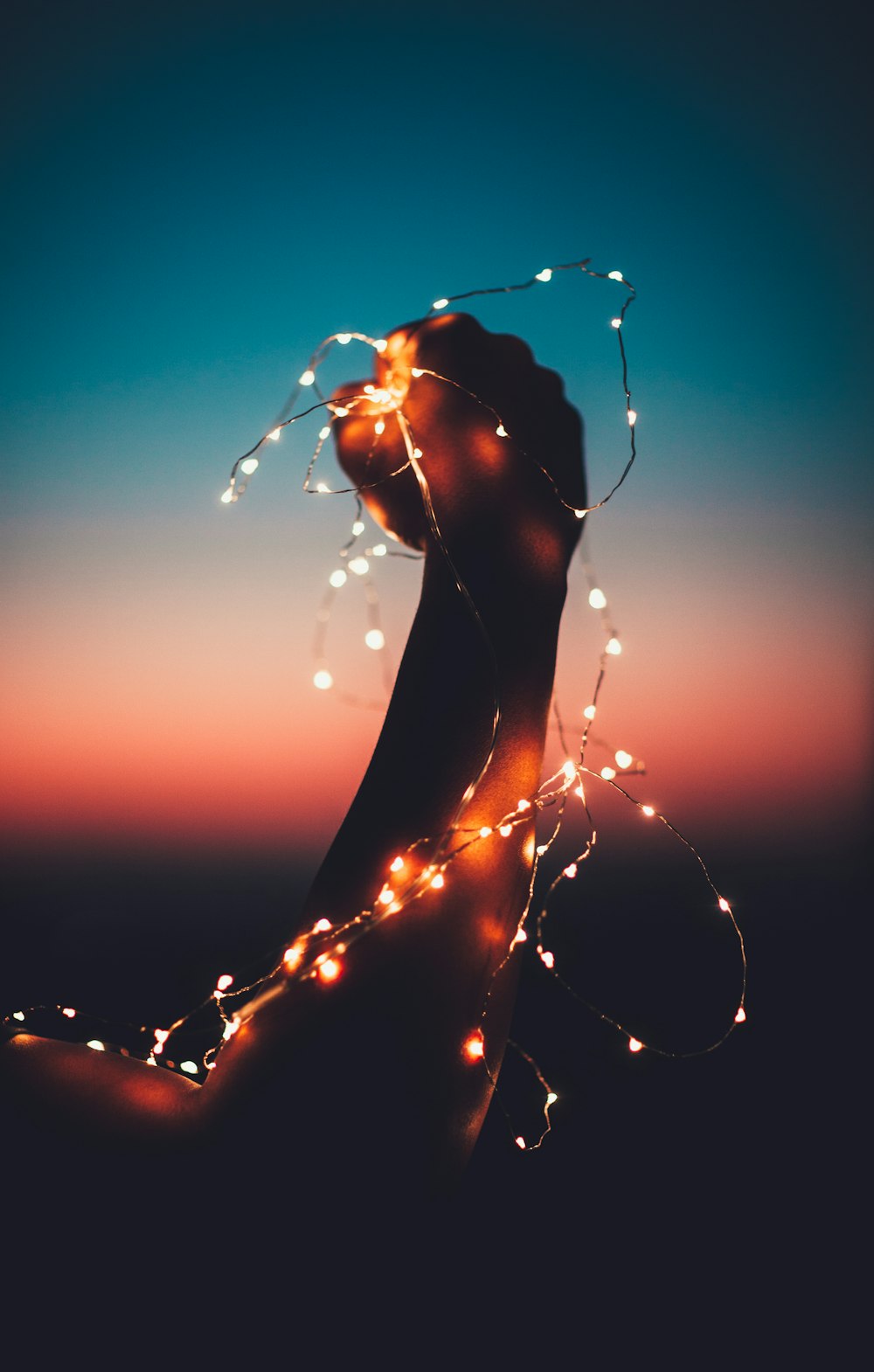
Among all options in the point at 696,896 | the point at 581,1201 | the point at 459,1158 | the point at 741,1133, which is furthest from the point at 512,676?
the point at 696,896

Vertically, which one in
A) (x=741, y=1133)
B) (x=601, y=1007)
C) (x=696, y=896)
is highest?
(x=696, y=896)

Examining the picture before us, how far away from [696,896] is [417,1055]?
4.56ft

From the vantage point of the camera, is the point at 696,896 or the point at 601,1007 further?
the point at 696,896

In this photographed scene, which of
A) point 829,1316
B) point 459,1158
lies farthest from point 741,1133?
point 459,1158

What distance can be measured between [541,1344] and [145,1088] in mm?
490

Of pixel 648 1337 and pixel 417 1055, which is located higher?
pixel 417 1055

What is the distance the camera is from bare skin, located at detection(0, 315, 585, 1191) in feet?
2.06

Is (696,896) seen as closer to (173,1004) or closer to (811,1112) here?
(811,1112)

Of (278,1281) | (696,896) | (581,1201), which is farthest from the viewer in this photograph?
(696,896)

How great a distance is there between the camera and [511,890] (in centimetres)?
74

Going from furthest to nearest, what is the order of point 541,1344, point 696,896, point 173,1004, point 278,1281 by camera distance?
point 696,896
point 173,1004
point 541,1344
point 278,1281

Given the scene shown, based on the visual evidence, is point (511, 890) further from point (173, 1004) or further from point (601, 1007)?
point (173, 1004)

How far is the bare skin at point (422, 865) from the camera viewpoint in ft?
2.06

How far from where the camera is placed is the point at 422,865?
693 mm
